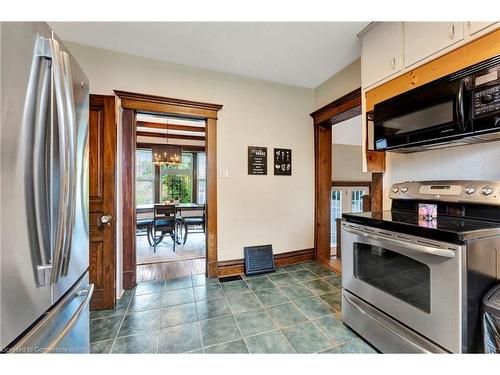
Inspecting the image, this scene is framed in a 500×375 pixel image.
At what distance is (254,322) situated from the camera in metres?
1.86

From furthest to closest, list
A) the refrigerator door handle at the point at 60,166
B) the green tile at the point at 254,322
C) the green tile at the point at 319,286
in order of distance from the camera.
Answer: the green tile at the point at 319,286 → the green tile at the point at 254,322 → the refrigerator door handle at the point at 60,166

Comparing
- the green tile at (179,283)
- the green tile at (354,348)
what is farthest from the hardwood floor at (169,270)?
the green tile at (354,348)

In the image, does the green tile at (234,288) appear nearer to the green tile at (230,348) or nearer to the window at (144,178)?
the green tile at (230,348)

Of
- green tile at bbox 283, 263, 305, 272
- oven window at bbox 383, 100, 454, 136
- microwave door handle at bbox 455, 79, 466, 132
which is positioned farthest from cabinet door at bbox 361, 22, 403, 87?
green tile at bbox 283, 263, 305, 272

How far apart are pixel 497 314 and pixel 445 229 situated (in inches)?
15.6

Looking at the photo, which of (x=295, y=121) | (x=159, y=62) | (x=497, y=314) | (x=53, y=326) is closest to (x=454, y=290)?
(x=497, y=314)

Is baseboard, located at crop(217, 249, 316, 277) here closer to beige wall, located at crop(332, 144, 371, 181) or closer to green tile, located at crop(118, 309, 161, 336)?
green tile, located at crop(118, 309, 161, 336)

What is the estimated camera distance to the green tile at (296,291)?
2285 millimetres

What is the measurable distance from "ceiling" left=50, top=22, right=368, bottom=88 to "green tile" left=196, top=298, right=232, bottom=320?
2.61 metres

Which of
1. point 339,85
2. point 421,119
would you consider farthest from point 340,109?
point 421,119

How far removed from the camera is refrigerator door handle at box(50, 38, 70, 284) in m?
0.75

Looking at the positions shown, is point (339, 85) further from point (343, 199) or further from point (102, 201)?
point (102, 201)

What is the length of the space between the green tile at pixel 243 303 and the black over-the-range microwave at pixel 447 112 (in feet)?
5.98
